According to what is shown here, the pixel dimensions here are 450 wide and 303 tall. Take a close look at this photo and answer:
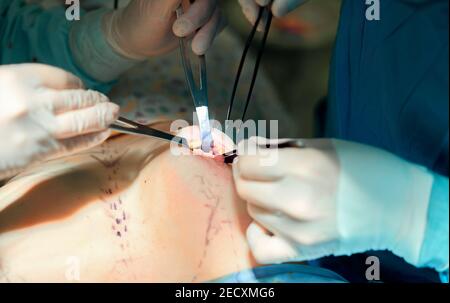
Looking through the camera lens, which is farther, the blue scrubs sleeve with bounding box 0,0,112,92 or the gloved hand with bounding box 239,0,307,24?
the blue scrubs sleeve with bounding box 0,0,112,92

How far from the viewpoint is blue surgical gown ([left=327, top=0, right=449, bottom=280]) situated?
89cm

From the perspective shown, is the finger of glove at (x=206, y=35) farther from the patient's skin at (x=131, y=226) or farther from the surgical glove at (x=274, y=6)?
the patient's skin at (x=131, y=226)

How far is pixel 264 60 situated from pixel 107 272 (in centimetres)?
158

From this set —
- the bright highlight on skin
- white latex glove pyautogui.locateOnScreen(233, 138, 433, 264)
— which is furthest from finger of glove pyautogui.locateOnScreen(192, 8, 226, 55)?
white latex glove pyautogui.locateOnScreen(233, 138, 433, 264)

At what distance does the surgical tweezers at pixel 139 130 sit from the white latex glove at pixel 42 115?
0.04 m

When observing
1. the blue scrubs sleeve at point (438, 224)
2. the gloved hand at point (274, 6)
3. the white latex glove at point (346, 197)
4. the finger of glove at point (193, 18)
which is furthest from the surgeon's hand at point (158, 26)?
the blue scrubs sleeve at point (438, 224)

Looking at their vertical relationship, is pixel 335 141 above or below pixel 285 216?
above

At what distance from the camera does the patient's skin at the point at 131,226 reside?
3.50 feet

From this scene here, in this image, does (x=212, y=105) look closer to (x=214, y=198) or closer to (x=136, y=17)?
(x=136, y=17)

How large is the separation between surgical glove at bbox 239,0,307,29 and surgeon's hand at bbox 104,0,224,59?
4.9 inches

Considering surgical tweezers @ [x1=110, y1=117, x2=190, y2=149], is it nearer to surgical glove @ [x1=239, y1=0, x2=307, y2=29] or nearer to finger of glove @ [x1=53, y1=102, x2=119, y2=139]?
finger of glove @ [x1=53, y1=102, x2=119, y2=139]

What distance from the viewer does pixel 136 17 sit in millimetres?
1421
